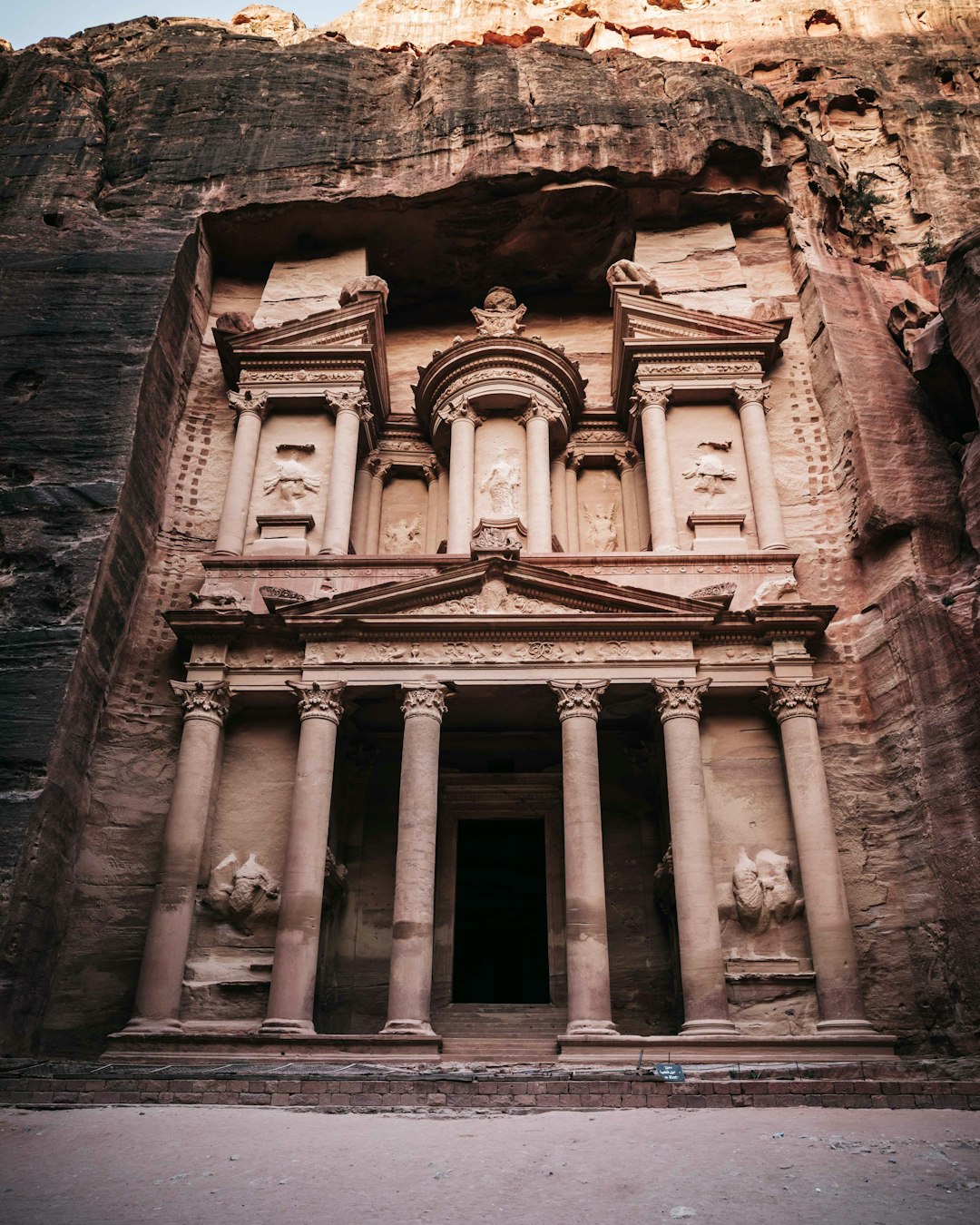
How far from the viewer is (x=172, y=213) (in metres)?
20.8

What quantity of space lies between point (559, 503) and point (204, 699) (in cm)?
831

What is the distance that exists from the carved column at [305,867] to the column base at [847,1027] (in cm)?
663

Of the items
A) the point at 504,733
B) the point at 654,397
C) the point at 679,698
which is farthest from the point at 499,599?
the point at 654,397

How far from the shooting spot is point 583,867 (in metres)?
13.4

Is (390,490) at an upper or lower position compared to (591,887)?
upper

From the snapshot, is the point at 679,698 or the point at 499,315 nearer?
the point at 679,698

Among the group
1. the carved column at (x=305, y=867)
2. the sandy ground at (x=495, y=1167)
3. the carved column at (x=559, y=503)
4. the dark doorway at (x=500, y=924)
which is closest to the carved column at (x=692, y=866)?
the sandy ground at (x=495, y=1167)

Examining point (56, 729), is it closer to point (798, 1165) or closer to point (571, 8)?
point (798, 1165)

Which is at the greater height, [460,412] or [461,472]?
[460,412]

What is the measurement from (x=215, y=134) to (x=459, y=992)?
19404 millimetres

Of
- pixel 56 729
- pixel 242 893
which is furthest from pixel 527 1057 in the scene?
pixel 56 729

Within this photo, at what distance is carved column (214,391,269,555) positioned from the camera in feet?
56.9

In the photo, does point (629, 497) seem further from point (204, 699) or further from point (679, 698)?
point (204, 699)

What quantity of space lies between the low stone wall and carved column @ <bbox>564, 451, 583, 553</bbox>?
11494 millimetres
